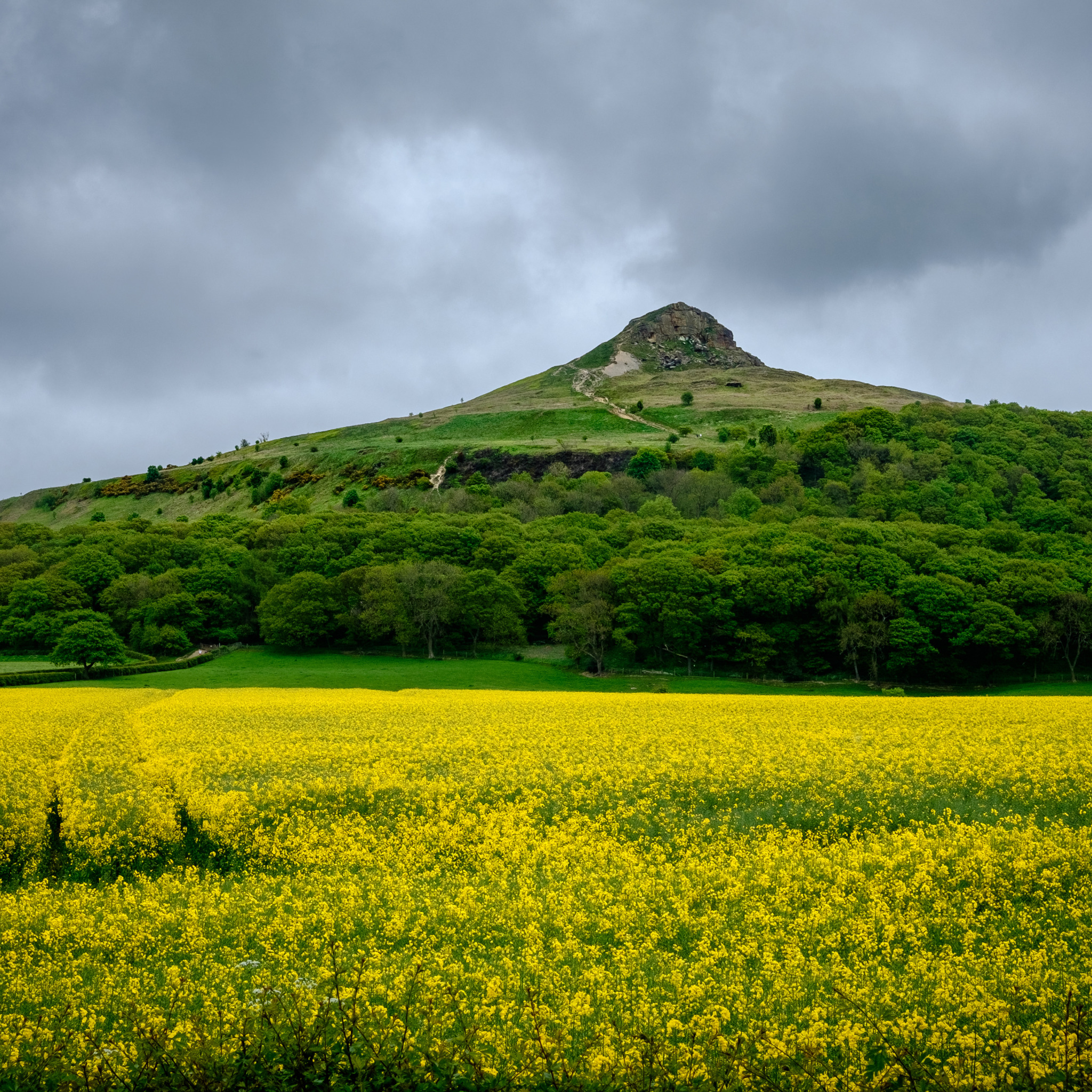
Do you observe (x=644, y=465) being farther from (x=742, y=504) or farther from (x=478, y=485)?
(x=478, y=485)

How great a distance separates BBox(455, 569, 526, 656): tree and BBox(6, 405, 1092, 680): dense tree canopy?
0.22 m

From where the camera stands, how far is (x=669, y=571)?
243ft

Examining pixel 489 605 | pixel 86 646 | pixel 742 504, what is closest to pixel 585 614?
pixel 489 605

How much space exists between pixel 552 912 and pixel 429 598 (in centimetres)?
6998

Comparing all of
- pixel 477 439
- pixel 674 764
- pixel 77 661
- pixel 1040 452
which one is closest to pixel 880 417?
pixel 1040 452

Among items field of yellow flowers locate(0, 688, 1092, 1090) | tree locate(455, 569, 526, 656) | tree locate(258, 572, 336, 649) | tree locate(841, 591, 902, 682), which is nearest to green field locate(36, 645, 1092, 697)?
tree locate(841, 591, 902, 682)

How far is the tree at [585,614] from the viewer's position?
233ft

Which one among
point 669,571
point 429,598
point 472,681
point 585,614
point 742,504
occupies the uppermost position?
point 742,504

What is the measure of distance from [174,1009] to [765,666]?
220ft

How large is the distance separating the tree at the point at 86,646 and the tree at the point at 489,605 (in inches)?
1241

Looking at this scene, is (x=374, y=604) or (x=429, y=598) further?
(x=374, y=604)

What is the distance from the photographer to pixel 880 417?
149 meters

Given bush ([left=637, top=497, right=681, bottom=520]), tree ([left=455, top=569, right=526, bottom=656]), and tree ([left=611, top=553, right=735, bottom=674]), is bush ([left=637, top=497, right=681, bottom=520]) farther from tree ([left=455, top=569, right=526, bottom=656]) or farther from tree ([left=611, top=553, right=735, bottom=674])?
tree ([left=611, top=553, right=735, bottom=674])

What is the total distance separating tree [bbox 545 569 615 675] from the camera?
71125 millimetres
